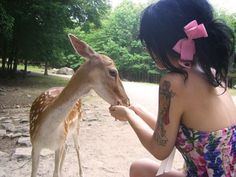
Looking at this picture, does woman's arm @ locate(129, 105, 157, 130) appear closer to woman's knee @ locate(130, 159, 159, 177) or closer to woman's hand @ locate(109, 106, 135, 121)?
woman's hand @ locate(109, 106, 135, 121)

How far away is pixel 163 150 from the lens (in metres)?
1.96

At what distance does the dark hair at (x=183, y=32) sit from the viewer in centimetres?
190

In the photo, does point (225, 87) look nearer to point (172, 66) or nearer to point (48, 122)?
point (172, 66)

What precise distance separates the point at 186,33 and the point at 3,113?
6900 millimetres

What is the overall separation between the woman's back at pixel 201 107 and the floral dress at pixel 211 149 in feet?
0.10

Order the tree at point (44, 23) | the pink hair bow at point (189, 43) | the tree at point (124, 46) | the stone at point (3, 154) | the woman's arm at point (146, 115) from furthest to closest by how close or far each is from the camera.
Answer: the tree at point (124, 46), the tree at point (44, 23), the stone at point (3, 154), the woman's arm at point (146, 115), the pink hair bow at point (189, 43)

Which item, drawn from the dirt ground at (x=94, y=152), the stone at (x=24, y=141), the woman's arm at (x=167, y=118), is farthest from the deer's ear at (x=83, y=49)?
the stone at (x=24, y=141)

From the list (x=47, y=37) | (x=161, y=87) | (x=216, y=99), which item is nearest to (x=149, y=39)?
(x=161, y=87)

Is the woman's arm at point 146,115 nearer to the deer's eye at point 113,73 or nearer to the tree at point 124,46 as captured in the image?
the deer's eye at point 113,73

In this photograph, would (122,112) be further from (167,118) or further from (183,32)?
(183,32)

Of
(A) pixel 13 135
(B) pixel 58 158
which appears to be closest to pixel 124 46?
(A) pixel 13 135

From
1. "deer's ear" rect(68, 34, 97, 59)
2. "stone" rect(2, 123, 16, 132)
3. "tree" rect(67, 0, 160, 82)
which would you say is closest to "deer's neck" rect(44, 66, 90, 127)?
"deer's ear" rect(68, 34, 97, 59)

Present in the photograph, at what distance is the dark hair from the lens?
6.25 ft

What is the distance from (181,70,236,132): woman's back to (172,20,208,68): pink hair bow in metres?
0.06
